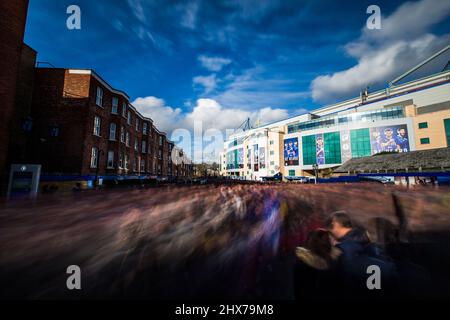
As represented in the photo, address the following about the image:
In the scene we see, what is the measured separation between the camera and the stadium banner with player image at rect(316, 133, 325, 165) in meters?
43.2

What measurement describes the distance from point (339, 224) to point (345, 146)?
154 feet

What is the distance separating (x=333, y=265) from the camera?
1.69 meters

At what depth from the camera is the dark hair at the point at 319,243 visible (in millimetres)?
1870

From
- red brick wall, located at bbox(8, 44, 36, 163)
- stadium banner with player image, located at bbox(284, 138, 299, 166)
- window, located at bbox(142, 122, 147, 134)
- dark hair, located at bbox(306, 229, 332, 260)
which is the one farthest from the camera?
stadium banner with player image, located at bbox(284, 138, 299, 166)

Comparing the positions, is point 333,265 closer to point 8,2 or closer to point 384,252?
point 384,252

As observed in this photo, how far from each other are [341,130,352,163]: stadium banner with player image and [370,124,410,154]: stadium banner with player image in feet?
13.4

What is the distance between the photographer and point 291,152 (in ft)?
162

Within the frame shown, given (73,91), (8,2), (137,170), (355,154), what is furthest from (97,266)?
(355,154)

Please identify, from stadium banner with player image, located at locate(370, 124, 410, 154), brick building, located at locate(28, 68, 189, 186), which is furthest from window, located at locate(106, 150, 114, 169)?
stadium banner with player image, located at locate(370, 124, 410, 154)

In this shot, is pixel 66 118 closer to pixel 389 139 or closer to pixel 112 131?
pixel 112 131

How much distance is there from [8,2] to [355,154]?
5093cm

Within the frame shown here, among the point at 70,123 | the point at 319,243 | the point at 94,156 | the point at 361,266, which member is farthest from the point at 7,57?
the point at 361,266

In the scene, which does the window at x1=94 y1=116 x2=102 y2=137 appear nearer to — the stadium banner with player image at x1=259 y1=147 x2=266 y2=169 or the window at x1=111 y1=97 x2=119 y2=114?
the window at x1=111 y1=97 x2=119 y2=114

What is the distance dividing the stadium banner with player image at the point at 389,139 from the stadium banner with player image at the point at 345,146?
410 cm
